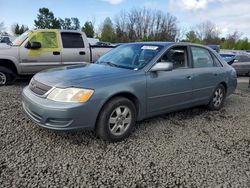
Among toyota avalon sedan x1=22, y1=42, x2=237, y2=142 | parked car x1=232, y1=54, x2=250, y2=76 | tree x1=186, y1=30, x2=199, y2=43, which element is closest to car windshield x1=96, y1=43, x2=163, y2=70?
toyota avalon sedan x1=22, y1=42, x2=237, y2=142

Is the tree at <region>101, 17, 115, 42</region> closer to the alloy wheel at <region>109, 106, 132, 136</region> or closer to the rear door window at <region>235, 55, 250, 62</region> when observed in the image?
the rear door window at <region>235, 55, 250, 62</region>

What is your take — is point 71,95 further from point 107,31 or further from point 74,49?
point 107,31

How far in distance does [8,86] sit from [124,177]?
5537 mm

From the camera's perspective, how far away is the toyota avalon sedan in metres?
3.22

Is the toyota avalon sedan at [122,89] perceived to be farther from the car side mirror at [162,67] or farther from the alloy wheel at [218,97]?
the alloy wheel at [218,97]

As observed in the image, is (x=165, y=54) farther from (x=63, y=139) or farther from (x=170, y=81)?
(x=63, y=139)

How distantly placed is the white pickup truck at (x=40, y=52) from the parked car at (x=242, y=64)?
9.30m

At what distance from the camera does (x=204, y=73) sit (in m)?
4.98

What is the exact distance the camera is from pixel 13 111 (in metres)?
4.72

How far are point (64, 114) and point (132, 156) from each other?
108 centimetres

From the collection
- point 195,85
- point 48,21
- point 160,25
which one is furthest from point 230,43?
point 195,85

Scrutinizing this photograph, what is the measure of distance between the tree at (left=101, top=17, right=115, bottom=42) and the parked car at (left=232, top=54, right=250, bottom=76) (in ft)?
127

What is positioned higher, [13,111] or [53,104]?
[53,104]

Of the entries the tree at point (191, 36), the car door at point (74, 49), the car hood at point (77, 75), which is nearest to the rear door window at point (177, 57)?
the car hood at point (77, 75)
